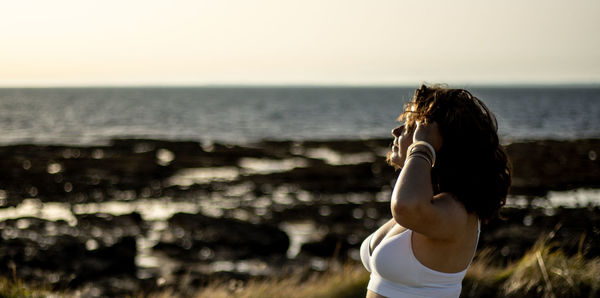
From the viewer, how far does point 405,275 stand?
251cm

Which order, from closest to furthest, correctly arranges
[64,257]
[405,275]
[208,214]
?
[405,275] → [64,257] → [208,214]

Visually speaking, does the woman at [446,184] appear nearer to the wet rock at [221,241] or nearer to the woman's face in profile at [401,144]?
the woman's face in profile at [401,144]

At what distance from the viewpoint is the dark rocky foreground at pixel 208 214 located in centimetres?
1273

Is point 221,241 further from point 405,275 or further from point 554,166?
point 554,166

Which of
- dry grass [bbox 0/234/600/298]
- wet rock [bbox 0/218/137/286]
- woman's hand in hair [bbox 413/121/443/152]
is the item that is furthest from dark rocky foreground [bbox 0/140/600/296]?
woman's hand in hair [bbox 413/121/443/152]

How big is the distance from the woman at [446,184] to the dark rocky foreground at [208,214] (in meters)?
4.00

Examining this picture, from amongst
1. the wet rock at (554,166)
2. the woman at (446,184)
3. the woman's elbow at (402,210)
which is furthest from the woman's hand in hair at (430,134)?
the wet rock at (554,166)

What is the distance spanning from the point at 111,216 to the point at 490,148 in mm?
16665

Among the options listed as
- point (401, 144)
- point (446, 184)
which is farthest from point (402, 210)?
point (401, 144)

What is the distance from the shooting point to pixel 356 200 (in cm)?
2117

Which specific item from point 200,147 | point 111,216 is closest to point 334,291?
point 111,216

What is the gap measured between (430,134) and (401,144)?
0.18 m

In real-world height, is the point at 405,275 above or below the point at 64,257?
above

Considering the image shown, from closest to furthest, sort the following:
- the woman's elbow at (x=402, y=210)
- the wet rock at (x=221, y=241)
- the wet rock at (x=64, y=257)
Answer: the woman's elbow at (x=402, y=210) < the wet rock at (x=64, y=257) < the wet rock at (x=221, y=241)
